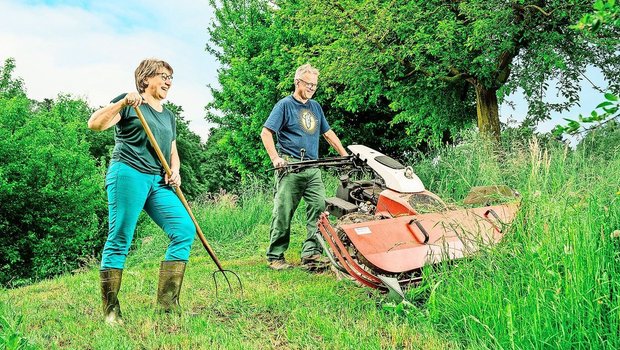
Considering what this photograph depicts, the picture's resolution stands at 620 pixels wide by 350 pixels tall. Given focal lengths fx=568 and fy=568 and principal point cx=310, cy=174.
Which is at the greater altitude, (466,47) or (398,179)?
(466,47)

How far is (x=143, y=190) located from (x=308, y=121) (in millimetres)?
2580

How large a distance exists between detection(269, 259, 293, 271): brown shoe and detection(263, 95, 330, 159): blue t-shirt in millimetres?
1201

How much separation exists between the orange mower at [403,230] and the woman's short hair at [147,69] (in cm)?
168

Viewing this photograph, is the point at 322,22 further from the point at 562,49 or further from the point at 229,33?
the point at 229,33

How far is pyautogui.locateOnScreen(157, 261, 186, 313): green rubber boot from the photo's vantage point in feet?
13.4

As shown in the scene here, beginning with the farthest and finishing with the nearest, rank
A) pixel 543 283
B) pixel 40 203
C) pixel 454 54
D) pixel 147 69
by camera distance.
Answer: pixel 40 203 → pixel 454 54 → pixel 147 69 → pixel 543 283

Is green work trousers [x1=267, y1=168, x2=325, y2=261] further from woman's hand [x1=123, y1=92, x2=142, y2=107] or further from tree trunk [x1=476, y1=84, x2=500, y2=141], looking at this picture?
tree trunk [x1=476, y1=84, x2=500, y2=141]

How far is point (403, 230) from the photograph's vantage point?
429 cm

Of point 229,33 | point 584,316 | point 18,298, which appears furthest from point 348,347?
point 229,33

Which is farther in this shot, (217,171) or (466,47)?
(217,171)

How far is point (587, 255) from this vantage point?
3080 mm

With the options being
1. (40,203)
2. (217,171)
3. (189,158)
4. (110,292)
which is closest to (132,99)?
(110,292)

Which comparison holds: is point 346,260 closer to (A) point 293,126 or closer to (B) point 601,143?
(A) point 293,126

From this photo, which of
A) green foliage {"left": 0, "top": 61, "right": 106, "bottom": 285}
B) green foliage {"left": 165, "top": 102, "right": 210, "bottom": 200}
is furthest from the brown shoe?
green foliage {"left": 165, "top": 102, "right": 210, "bottom": 200}
